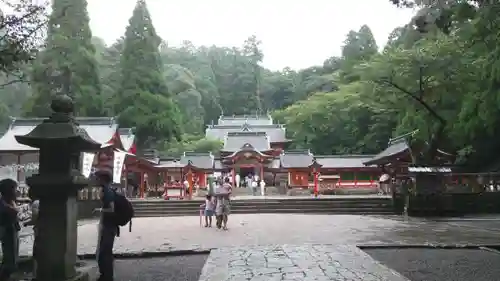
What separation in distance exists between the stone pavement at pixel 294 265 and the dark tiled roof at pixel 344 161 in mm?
27880

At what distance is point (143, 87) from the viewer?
42625mm

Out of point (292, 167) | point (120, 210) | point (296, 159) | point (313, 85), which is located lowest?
point (120, 210)

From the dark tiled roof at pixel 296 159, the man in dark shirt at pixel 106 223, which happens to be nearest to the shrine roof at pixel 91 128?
the dark tiled roof at pixel 296 159

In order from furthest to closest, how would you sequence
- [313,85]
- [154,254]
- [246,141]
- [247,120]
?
1. [313,85]
2. [247,120]
3. [246,141]
4. [154,254]

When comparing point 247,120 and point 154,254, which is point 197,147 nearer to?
point 247,120

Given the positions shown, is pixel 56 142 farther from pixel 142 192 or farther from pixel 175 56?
pixel 175 56

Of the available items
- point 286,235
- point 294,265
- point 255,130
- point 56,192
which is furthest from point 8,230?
point 255,130

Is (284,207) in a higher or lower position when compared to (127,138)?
lower

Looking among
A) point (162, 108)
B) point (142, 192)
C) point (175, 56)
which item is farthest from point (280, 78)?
point (142, 192)

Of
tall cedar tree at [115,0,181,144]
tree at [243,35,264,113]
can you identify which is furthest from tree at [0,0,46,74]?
tree at [243,35,264,113]

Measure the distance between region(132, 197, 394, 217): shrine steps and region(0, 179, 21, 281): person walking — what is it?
14.9m

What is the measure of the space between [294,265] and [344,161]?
31.1 metres

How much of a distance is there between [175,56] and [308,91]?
3505 centimetres

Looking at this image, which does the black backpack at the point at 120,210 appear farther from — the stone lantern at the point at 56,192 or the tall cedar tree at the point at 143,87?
the tall cedar tree at the point at 143,87
